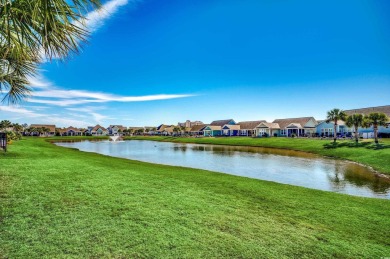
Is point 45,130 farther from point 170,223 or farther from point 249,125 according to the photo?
point 170,223

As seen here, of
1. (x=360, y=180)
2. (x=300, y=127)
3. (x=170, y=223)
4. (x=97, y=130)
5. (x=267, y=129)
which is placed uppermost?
(x=97, y=130)

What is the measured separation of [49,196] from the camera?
297 inches

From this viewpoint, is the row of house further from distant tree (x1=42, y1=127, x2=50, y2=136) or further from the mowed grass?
the mowed grass

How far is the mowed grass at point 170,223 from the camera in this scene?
4723 millimetres

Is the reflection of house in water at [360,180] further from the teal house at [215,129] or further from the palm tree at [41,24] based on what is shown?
the teal house at [215,129]

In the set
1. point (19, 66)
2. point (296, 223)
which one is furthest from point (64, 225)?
point (296, 223)

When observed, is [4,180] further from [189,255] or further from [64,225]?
[189,255]

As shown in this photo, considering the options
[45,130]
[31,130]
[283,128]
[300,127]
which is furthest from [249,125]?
[31,130]

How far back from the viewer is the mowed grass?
4.72m

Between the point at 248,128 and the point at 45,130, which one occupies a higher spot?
the point at 45,130

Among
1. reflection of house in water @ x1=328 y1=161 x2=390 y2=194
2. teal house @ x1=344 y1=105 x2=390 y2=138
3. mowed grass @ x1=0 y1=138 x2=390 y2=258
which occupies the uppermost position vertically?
teal house @ x1=344 y1=105 x2=390 y2=138

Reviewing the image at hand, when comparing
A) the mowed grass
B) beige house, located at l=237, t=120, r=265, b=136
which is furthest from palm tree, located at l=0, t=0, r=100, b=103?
beige house, located at l=237, t=120, r=265, b=136

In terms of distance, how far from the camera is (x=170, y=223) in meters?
6.03

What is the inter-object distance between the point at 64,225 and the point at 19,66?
205 inches
